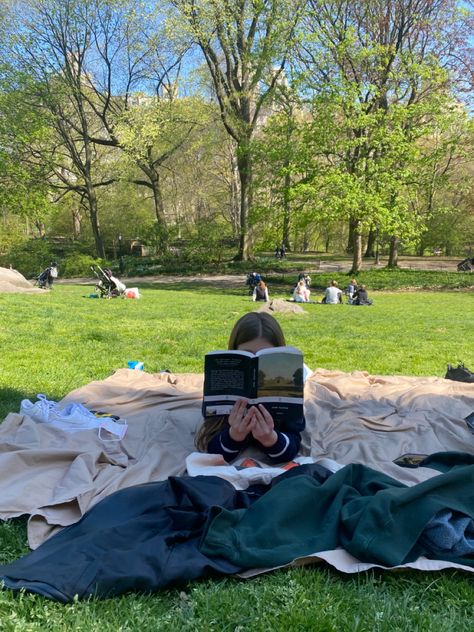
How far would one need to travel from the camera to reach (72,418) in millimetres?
4062

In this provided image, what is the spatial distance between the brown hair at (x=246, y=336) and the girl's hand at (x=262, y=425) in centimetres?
36

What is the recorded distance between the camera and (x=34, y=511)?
106 inches

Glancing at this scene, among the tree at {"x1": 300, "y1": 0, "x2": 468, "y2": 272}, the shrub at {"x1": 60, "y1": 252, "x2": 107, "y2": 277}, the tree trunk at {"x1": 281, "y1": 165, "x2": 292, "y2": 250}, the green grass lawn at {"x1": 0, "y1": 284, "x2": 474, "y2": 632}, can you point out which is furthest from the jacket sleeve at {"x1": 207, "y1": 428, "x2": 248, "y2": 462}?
the shrub at {"x1": 60, "y1": 252, "x2": 107, "y2": 277}

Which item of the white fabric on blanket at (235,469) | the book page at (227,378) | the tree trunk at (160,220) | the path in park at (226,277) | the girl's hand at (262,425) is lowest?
the path in park at (226,277)

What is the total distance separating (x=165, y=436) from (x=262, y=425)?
43.2 inches

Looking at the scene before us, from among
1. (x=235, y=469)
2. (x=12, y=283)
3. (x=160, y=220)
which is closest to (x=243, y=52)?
(x=160, y=220)

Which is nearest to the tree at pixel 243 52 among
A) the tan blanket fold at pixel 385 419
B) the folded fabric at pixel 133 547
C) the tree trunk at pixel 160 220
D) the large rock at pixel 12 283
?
the tree trunk at pixel 160 220

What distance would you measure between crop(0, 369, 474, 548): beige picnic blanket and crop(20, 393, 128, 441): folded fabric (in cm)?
10

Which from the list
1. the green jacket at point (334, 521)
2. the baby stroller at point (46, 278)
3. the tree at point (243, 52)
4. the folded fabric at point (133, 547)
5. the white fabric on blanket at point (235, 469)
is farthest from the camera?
the tree at point (243, 52)

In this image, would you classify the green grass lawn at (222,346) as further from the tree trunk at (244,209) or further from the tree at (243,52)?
the tree at (243,52)

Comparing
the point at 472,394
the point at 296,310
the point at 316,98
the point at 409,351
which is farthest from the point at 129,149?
the point at 472,394

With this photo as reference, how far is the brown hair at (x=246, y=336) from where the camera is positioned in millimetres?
3408

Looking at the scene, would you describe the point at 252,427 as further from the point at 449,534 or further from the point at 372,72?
the point at 372,72

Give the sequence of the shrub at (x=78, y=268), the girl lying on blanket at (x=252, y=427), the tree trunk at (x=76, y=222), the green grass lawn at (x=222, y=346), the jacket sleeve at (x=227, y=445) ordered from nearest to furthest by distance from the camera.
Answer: the green grass lawn at (x=222, y=346), the girl lying on blanket at (x=252, y=427), the jacket sleeve at (x=227, y=445), the shrub at (x=78, y=268), the tree trunk at (x=76, y=222)
